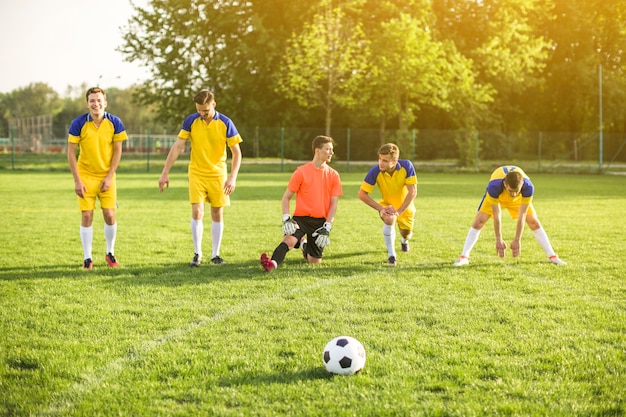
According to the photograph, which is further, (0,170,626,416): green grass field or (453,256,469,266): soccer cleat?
(453,256,469,266): soccer cleat

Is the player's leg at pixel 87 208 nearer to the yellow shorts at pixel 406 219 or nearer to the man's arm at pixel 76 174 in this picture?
the man's arm at pixel 76 174

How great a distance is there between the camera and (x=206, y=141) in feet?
25.7

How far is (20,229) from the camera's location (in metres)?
10.7

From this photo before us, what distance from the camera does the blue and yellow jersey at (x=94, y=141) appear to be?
744cm

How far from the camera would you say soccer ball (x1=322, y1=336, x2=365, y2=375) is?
403 cm

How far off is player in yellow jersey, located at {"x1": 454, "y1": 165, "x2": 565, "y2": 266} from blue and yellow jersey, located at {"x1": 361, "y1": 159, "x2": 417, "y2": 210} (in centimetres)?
108

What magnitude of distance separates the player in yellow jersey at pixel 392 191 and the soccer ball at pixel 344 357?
12.6 feet

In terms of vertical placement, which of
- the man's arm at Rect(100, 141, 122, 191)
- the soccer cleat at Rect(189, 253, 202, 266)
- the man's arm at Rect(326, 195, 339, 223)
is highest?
the man's arm at Rect(100, 141, 122, 191)

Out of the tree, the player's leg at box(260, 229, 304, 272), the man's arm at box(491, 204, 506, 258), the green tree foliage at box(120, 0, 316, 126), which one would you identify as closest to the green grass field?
the player's leg at box(260, 229, 304, 272)

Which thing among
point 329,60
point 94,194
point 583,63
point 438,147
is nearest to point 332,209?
point 94,194

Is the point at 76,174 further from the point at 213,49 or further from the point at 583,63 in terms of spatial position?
the point at 583,63

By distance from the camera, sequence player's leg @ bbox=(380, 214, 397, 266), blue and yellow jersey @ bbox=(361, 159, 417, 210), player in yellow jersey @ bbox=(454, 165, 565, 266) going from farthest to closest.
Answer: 1. blue and yellow jersey @ bbox=(361, 159, 417, 210)
2. player's leg @ bbox=(380, 214, 397, 266)
3. player in yellow jersey @ bbox=(454, 165, 565, 266)

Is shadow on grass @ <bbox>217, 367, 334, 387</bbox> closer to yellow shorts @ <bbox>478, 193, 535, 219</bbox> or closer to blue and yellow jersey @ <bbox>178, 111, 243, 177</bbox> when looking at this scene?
blue and yellow jersey @ <bbox>178, 111, 243, 177</bbox>

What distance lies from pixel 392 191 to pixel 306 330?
160 inches
